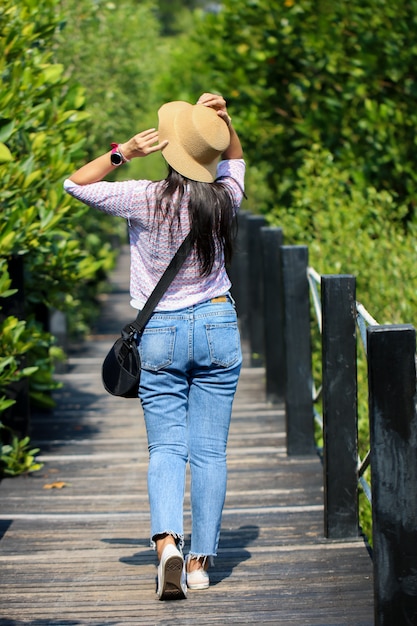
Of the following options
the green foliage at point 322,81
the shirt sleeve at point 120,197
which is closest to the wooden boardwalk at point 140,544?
the shirt sleeve at point 120,197

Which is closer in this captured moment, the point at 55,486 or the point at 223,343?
the point at 223,343

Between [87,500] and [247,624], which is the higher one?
[247,624]

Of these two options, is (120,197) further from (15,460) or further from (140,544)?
(15,460)

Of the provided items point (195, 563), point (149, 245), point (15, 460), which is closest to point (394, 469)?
point (195, 563)

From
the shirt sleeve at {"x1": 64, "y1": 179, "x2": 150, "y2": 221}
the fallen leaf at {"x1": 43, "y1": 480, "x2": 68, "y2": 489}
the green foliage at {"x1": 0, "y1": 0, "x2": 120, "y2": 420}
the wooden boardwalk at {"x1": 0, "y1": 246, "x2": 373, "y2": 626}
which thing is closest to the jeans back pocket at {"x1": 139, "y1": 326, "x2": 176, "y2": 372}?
the shirt sleeve at {"x1": 64, "y1": 179, "x2": 150, "y2": 221}

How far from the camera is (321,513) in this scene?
5766 mm

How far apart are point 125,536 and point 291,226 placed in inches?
171

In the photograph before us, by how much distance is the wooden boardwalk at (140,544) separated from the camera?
4.52 meters

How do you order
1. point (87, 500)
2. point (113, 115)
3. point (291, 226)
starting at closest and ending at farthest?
point (87, 500)
point (291, 226)
point (113, 115)

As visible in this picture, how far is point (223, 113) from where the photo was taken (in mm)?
4738

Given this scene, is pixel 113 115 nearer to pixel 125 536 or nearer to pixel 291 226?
pixel 291 226

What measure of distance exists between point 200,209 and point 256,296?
5.57m

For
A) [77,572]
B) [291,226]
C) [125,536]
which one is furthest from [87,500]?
[291,226]

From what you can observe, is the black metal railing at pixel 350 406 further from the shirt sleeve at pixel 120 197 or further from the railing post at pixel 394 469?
the shirt sleeve at pixel 120 197
